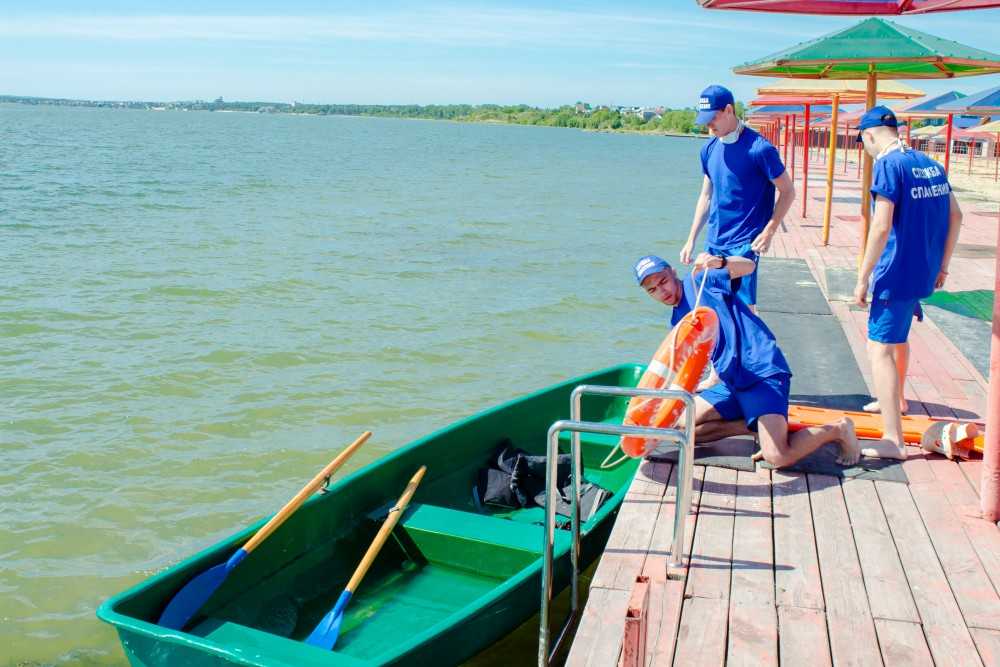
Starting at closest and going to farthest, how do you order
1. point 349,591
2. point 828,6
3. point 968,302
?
point 349,591, point 828,6, point 968,302

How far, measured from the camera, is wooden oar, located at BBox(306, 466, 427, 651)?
4395mm

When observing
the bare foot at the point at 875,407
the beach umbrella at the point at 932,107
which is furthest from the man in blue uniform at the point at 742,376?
the beach umbrella at the point at 932,107

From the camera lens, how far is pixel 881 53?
7.79 metres

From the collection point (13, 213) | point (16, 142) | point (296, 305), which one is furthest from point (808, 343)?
point (16, 142)

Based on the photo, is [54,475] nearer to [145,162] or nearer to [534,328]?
[534,328]

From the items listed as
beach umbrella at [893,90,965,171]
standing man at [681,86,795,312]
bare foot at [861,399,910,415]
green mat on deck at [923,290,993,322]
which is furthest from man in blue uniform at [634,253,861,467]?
beach umbrella at [893,90,965,171]

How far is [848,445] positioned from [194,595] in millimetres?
3134

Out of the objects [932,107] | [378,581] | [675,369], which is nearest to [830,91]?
[932,107]

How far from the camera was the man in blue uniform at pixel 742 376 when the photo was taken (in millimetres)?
4777

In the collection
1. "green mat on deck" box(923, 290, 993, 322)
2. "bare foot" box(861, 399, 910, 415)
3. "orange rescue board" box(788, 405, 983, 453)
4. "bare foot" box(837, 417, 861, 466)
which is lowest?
"green mat on deck" box(923, 290, 993, 322)

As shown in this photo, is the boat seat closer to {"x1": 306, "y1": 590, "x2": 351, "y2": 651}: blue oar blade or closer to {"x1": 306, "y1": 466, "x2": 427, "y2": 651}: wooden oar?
{"x1": 306, "y1": 466, "x2": 427, "y2": 651}: wooden oar

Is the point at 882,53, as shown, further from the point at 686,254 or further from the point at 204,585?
the point at 204,585

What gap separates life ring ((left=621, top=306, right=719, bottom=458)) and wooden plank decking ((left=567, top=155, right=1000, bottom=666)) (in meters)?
0.36

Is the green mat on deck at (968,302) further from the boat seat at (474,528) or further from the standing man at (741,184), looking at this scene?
the boat seat at (474,528)
